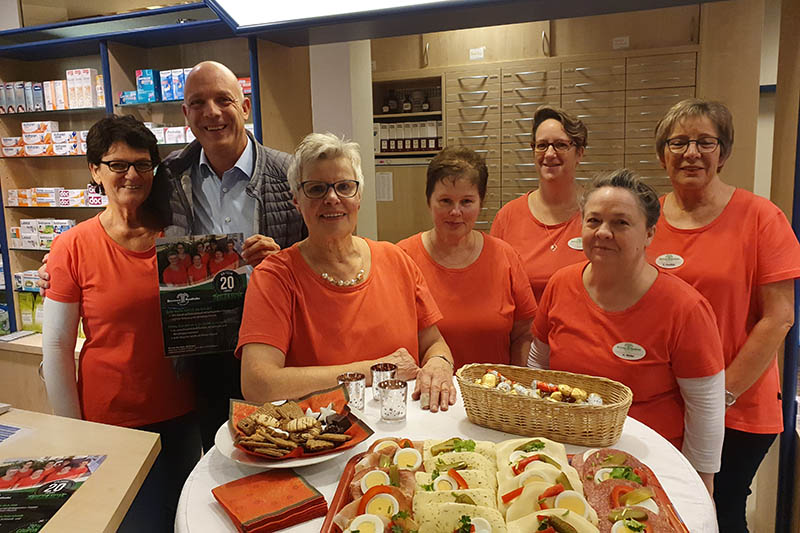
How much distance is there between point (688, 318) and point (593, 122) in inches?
156

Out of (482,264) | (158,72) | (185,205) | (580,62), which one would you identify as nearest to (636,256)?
(482,264)

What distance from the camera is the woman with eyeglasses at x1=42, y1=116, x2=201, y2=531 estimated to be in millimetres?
2311

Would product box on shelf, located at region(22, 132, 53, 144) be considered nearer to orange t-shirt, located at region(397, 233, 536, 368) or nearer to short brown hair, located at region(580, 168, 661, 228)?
orange t-shirt, located at region(397, 233, 536, 368)

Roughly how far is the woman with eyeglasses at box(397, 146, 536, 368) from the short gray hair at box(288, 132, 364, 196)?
0.45 metres

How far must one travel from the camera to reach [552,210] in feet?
8.86

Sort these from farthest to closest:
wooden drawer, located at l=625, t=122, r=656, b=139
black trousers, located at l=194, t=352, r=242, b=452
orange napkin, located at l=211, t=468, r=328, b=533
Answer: wooden drawer, located at l=625, t=122, r=656, b=139 < black trousers, located at l=194, t=352, r=242, b=452 < orange napkin, located at l=211, t=468, r=328, b=533

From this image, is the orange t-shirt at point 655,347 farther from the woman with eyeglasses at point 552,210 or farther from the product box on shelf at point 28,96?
the product box on shelf at point 28,96

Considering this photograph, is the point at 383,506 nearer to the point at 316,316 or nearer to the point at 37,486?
the point at 316,316

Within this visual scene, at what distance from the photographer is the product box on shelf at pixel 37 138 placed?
4609mm

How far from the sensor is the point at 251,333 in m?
1.88

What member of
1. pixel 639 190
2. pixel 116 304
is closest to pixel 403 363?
pixel 639 190

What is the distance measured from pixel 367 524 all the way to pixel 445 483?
230 mm

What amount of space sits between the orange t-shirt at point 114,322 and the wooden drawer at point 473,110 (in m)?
4.19

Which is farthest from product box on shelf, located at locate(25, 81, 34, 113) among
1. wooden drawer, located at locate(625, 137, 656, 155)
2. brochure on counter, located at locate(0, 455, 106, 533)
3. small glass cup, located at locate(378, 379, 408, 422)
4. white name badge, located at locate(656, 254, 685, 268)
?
wooden drawer, located at locate(625, 137, 656, 155)
